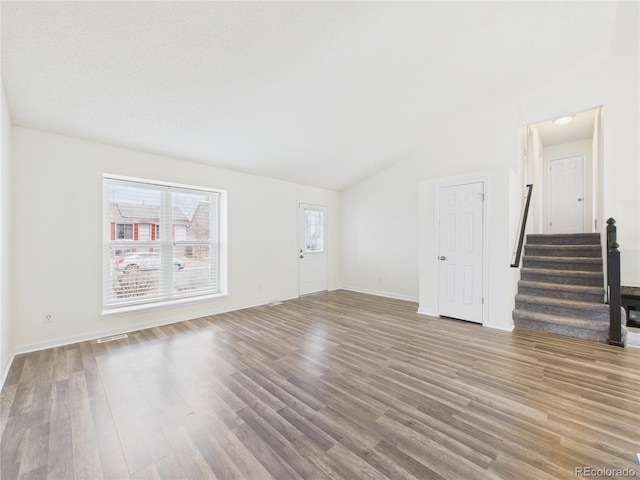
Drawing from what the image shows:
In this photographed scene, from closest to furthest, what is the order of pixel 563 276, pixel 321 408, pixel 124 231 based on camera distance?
pixel 321 408
pixel 124 231
pixel 563 276

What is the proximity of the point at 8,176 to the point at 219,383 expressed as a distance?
9.71 feet

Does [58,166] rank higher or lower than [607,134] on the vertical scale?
lower

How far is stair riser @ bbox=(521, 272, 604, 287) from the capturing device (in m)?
3.88

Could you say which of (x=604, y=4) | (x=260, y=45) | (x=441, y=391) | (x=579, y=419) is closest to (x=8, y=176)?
(x=260, y=45)

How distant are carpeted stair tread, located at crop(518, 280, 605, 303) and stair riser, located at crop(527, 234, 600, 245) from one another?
4.15 ft

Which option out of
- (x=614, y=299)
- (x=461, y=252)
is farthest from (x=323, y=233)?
(x=614, y=299)

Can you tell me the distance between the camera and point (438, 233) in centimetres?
437

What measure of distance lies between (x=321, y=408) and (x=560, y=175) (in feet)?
24.8

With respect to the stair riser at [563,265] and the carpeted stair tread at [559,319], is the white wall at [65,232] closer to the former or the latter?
the carpeted stair tread at [559,319]

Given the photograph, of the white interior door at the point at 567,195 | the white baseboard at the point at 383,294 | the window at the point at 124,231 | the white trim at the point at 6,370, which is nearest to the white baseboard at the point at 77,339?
the white trim at the point at 6,370

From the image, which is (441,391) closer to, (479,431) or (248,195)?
(479,431)

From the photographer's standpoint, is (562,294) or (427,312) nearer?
(562,294)

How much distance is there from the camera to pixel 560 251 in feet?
15.2

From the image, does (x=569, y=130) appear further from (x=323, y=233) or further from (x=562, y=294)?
(x=323, y=233)
